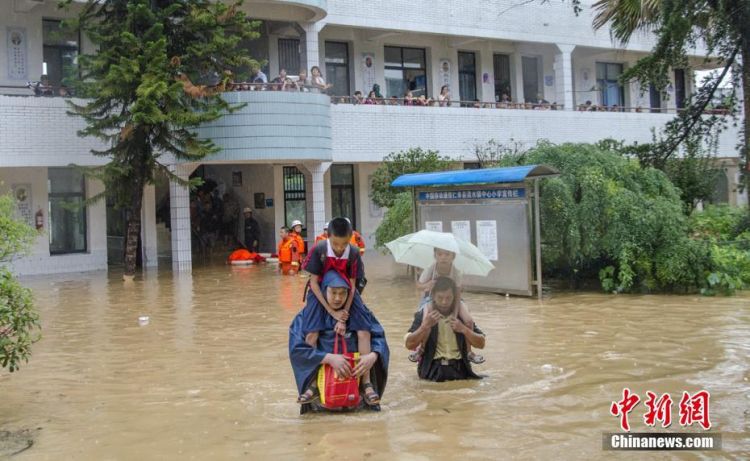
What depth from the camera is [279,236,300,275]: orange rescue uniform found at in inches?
775

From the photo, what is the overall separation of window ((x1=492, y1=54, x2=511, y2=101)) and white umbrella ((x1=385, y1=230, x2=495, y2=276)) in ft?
75.1

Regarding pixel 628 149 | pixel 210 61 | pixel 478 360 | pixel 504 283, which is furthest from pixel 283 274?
pixel 478 360

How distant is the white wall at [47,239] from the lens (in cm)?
2103

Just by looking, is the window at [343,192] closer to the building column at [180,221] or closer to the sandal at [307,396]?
the building column at [180,221]

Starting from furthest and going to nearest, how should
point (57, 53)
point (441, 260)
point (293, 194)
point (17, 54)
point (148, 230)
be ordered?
1. point (293, 194)
2. point (148, 230)
3. point (57, 53)
4. point (17, 54)
5. point (441, 260)

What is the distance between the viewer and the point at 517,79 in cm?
3022

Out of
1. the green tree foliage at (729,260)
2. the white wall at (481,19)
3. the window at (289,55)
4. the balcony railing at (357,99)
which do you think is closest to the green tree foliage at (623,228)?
the green tree foliage at (729,260)

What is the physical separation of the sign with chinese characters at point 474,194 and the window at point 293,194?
10.6 meters

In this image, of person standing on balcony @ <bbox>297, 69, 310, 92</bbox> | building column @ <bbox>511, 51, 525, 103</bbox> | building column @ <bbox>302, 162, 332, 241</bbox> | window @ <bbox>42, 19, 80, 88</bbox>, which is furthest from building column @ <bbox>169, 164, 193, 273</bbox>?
building column @ <bbox>511, 51, 525, 103</bbox>

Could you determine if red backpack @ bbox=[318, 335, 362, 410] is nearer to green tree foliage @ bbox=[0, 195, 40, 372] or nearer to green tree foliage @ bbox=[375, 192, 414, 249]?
green tree foliage @ bbox=[0, 195, 40, 372]

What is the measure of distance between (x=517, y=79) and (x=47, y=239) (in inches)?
671

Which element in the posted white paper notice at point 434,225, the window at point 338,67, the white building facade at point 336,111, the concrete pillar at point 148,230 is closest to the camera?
the posted white paper notice at point 434,225

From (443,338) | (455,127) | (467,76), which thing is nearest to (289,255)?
(455,127)

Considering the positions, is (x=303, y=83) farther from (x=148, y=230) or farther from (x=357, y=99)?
(x=148, y=230)
